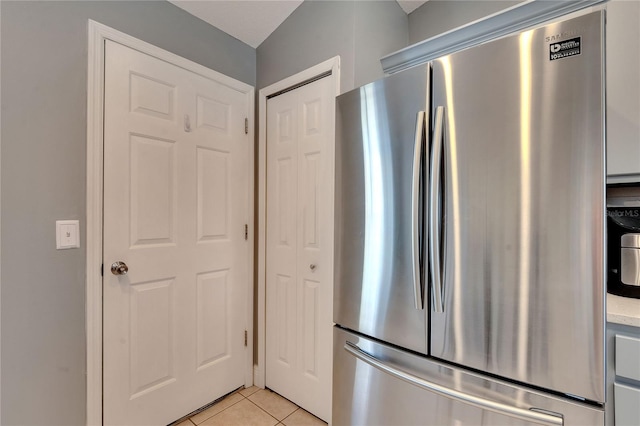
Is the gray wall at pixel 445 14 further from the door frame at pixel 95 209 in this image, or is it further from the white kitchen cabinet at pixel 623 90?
the door frame at pixel 95 209

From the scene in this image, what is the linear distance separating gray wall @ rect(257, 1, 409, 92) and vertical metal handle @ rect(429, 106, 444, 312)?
28.4 inches

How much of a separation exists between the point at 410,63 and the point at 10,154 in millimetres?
1851

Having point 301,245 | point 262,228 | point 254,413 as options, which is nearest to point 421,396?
point 301,245

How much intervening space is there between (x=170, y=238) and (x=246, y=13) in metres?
1.45

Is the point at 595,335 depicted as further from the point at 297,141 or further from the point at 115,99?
the point at 115,99

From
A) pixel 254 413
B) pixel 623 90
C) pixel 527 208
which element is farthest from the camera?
pixel 254 413

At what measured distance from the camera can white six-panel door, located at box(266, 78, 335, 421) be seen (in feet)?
5.43

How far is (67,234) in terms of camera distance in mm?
1304

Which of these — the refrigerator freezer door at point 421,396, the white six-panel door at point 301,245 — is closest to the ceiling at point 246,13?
the white six-panel door at point 301,245

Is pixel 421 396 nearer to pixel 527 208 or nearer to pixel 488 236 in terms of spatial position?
pixel 488 236

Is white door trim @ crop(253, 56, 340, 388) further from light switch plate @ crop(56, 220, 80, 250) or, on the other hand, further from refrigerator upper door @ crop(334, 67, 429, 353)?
light switch plate @ crop(56, 220, 80, 250)

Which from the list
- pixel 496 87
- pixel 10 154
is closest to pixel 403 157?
pixel 496 87

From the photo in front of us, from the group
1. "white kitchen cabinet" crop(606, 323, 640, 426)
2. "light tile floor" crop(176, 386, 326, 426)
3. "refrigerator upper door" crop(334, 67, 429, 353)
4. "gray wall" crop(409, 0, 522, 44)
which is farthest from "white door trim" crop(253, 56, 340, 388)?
"white kitchen cabinet" crop(606, 323, 640, 426)

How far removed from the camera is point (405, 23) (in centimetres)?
195
